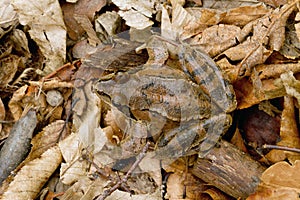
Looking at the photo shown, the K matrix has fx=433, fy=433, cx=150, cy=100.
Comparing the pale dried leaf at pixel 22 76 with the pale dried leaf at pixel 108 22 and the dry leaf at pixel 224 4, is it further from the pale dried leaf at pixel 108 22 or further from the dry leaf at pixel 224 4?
the dry leaf at pixel 224 4

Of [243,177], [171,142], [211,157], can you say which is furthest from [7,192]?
[243,177]

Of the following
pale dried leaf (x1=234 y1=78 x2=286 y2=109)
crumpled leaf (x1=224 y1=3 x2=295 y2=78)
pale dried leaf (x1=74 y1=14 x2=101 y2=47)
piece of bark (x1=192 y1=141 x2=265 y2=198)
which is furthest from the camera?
pale dried leaf (x1=74 y1=14 x2=101 y2=47)

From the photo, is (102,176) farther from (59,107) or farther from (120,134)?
(59,107)

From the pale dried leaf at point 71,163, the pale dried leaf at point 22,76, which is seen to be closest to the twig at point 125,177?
the pale dried leaf at point 71,163

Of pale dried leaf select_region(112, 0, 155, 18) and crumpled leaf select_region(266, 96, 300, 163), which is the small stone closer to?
pale dried leaf select_region(112, 0, 155, 18)

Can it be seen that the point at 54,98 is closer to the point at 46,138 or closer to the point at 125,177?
the point at 46,138

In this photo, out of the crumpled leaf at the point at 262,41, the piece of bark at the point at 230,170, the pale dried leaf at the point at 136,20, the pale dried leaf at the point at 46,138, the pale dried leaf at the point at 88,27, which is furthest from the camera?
the pale dried leaf at the point at 88,27

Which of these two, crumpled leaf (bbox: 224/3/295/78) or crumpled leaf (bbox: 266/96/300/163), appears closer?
crumpled leaf (bbox: 266/96/300/163)

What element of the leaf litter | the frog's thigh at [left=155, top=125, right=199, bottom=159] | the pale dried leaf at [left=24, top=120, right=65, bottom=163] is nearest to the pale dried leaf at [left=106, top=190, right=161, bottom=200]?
the leaf litter
